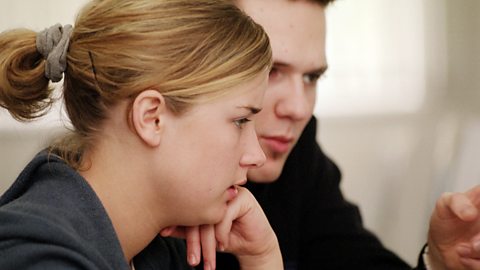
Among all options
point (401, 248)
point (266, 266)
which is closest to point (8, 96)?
point (266, 266)

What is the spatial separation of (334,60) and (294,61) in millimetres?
800

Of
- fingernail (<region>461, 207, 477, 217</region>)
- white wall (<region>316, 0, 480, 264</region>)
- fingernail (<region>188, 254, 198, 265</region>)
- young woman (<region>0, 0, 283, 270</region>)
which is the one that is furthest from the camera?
white wall (<region>316, 0, 480, 264</region>)

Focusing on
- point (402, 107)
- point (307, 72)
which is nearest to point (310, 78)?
point (307, 72)

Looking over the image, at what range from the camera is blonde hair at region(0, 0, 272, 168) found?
954mm

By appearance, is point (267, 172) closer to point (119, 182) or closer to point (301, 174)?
point (301, 174)

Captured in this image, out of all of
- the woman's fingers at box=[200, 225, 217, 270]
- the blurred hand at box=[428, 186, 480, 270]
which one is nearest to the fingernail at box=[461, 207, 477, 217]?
the blurred hand at box=[428, 186, 480, 270]

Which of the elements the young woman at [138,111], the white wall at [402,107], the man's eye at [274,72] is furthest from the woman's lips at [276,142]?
the white wall at [402,107]

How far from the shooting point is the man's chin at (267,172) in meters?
1.42

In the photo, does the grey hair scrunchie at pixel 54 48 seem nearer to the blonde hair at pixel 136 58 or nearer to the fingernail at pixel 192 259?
the blonde hair at pixel 136 58

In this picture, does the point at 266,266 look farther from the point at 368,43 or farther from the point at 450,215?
the point at 368,43

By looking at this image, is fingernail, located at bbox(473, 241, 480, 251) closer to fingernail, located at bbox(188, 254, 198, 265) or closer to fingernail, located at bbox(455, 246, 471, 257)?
fingernail, located at bbox(455, 246, 471, 257)

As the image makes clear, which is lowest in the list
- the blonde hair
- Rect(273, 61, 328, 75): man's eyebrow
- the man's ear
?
Rect(273, 61, 328, 75): man's eyebrow

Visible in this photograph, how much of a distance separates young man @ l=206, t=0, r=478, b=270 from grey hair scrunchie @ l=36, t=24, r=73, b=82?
1.49 ft

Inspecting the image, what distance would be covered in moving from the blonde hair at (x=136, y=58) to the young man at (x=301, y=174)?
32 cm
